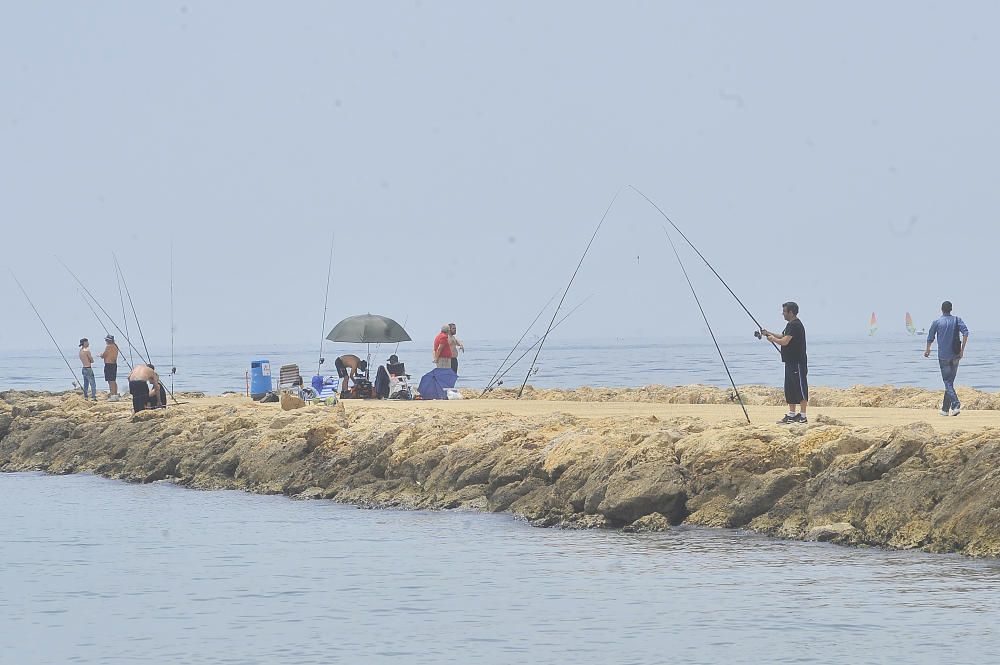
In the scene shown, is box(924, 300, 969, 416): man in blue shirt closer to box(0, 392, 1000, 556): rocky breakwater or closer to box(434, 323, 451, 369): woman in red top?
box(0, 392, 1000, 556): rocky breakwater

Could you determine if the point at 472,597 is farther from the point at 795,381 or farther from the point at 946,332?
the point at 946,332

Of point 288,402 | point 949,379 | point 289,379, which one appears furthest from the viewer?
point 289,379

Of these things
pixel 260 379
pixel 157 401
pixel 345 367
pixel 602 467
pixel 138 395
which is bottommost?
pixel 602 467

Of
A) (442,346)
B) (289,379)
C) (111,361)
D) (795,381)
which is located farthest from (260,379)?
(795,381)

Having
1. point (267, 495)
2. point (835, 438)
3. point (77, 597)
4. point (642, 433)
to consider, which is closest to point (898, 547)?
point (835, 438)

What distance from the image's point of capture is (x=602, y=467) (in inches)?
624

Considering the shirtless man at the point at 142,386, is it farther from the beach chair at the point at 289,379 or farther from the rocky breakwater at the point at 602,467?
the beach chair at the point at 289,379

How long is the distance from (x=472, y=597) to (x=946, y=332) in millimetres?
9218

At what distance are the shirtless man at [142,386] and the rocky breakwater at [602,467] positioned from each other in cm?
96

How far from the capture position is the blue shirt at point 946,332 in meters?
18.7

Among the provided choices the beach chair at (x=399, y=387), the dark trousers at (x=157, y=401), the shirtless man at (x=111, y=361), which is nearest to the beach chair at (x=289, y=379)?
the beach chair at (x=399, y=387)

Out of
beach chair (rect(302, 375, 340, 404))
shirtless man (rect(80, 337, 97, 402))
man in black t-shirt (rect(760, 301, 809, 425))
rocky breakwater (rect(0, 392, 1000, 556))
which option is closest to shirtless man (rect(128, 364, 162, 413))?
rocky breakwater (rect(0, 392, 1000, 556))

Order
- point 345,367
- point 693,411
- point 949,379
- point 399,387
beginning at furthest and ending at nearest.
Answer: point 345,367, point 399,387, point 693,411, point 949,379

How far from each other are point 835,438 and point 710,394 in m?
12.9
